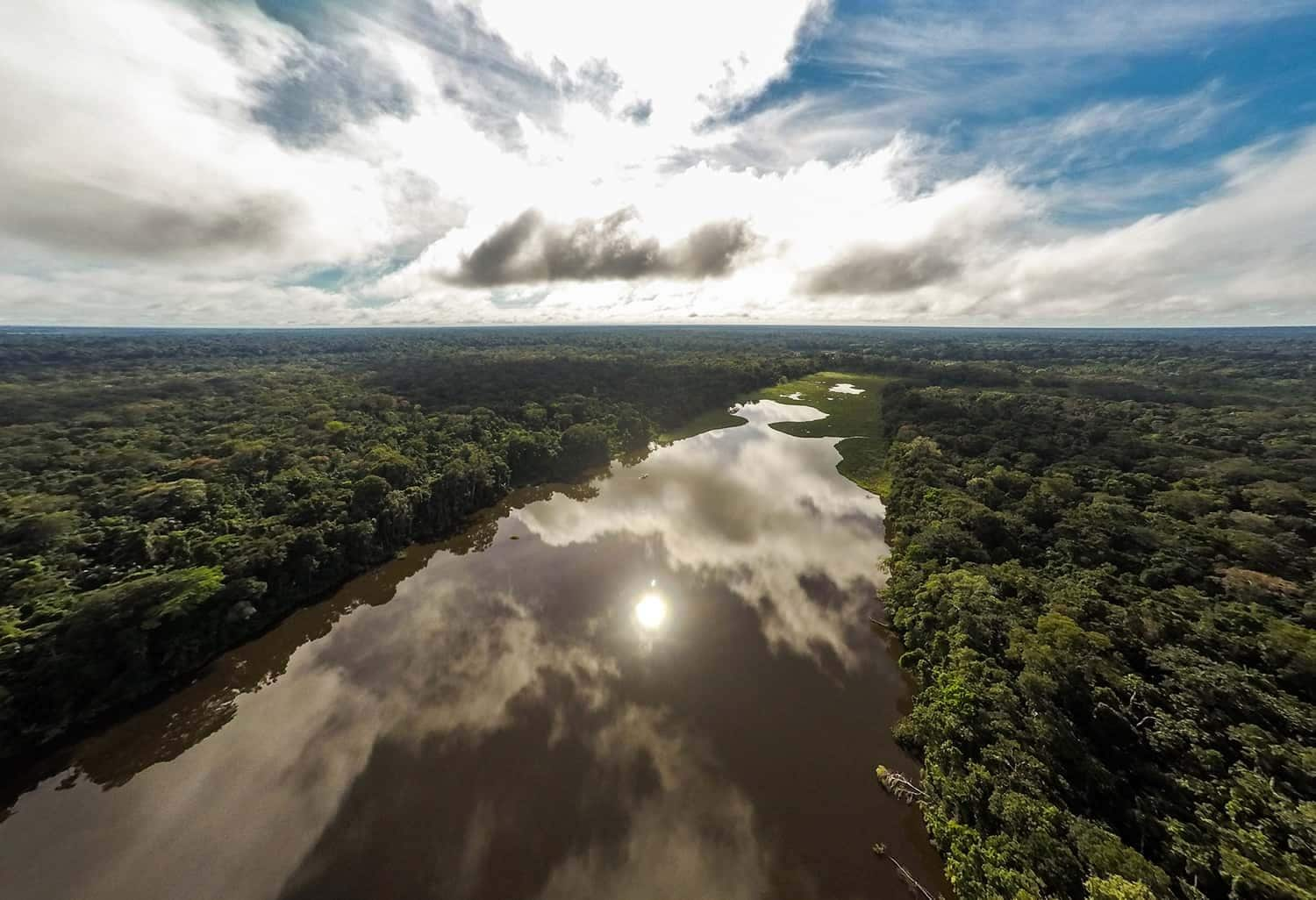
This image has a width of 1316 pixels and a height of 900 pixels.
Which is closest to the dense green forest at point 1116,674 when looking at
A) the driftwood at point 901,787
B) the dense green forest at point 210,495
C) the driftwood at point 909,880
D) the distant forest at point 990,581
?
the distant forest at point 990,581

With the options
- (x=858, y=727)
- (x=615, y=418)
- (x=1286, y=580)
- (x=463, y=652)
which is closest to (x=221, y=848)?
(x=463, y=652)

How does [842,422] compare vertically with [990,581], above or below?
below

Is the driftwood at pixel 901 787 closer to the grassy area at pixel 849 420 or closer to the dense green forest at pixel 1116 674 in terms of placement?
the dense green forest at pixel 1116 674

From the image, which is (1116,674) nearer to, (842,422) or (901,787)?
(901,787)

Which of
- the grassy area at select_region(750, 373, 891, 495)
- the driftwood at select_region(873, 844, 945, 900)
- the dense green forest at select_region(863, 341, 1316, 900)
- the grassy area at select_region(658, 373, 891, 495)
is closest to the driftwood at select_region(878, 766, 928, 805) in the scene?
the dense green forest at select_region(863, 341, 1316, 900)

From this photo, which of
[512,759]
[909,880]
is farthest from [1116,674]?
[512,759]

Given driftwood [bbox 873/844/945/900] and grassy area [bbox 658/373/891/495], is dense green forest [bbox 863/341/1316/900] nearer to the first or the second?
driftwood [bbox 873/844/945/900]

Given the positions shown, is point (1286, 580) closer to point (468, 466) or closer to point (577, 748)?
point (577, 748)
